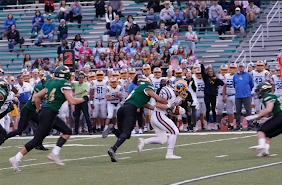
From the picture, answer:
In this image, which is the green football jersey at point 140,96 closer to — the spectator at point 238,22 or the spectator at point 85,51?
the spectator at point 85,51

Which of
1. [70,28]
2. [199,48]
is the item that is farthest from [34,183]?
[70,28]

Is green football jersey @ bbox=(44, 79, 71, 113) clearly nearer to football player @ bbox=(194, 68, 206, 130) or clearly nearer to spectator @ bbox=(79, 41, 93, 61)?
football player @ bbox=(194, 68, 206, 130)

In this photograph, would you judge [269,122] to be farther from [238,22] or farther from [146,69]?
[238,22]

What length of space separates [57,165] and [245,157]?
3.32 m

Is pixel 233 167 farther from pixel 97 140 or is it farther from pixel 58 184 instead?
pixel 97 140

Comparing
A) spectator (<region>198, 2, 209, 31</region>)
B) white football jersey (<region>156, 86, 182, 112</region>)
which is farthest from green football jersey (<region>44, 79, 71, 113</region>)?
spectator (<region>198, 2, 209, 31</region>)

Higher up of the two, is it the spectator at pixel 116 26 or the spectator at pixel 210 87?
the spectator at pixel 116 26

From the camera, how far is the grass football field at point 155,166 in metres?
7.79

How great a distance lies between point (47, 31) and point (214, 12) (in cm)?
751

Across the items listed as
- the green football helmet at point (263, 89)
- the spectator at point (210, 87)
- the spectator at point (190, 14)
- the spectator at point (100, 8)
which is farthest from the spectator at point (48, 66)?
the green football helmet at point (263, 89)

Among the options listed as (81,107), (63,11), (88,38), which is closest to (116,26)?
(88,38)

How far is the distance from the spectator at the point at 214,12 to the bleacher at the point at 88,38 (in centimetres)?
48

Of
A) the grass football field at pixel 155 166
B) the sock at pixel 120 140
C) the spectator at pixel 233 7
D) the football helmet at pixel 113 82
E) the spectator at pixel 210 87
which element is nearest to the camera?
the grass football field at pixel 155 166

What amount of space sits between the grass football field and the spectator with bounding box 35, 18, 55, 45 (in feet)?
38.8
